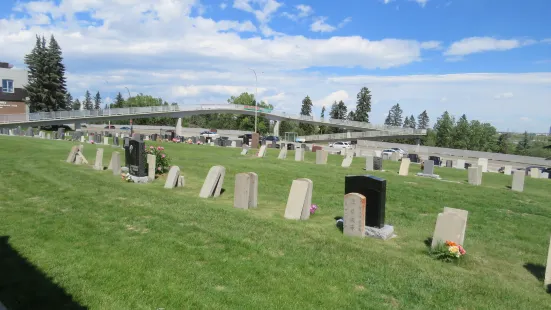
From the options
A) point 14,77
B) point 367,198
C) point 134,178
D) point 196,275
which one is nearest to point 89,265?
point 196,275

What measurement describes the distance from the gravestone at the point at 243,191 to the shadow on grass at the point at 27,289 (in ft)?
18.4

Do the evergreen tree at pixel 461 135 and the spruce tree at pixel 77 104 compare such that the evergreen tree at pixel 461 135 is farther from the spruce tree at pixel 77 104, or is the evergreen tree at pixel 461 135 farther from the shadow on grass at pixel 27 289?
the spruce tree at pixel 77 104

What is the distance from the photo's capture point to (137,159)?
15.2 meters

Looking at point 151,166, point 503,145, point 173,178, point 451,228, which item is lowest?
point 173,178

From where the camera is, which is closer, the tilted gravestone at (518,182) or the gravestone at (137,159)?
the gravestone at (137,159)

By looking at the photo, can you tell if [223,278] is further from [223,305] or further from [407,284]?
[407,284]

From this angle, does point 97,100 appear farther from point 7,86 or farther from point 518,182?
point 518,182

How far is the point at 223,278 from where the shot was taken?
584 cm

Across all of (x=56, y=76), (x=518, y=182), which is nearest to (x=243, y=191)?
(x=518, y=182)

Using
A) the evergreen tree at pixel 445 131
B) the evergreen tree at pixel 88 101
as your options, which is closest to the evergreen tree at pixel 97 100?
the evergreen tree at pixel 88 101

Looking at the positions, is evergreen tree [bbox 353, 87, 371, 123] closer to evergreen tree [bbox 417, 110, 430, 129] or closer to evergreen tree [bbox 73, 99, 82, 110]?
evergreen tree [bbox 417, 110, 430, 129]

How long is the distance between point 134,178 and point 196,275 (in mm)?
10137

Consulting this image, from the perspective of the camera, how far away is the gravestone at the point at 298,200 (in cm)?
987

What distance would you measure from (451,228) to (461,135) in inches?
3606
